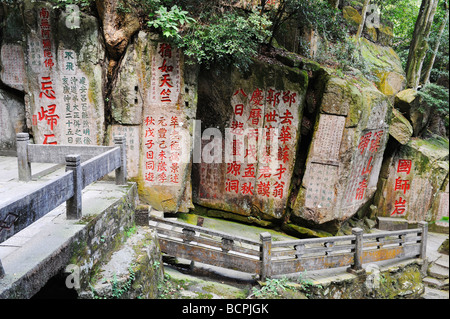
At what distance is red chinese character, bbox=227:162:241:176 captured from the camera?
358 inches

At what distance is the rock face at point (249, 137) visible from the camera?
28.1 ft

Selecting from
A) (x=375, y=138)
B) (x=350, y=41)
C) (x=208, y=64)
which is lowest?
(x=375, y=138)

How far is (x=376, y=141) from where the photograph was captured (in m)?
9.23

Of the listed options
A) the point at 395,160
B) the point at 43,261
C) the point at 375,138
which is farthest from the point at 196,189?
the point at 395,160

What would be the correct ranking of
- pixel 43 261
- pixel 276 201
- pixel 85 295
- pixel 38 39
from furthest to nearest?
pixel 276 201
pixel 38 39
pixel 85 295
pixel 43 261

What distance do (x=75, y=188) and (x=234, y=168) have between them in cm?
553

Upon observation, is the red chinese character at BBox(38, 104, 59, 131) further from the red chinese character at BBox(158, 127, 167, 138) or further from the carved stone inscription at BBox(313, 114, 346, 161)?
the carved stone inscription at BBox(313, 114, 346, 161)

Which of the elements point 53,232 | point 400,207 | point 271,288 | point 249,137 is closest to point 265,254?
point 271,288

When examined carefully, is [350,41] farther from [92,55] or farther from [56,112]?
[56,112]

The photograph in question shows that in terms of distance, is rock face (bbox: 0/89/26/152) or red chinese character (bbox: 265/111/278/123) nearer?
rock face (bbox: 0/89/26/152)

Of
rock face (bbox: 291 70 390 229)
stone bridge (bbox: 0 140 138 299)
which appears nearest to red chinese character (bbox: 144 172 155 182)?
stone bridge (bbox: 0 140 138 299)

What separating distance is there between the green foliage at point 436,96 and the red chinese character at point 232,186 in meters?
7.01

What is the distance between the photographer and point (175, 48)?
7688mm

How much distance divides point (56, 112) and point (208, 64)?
401cm
